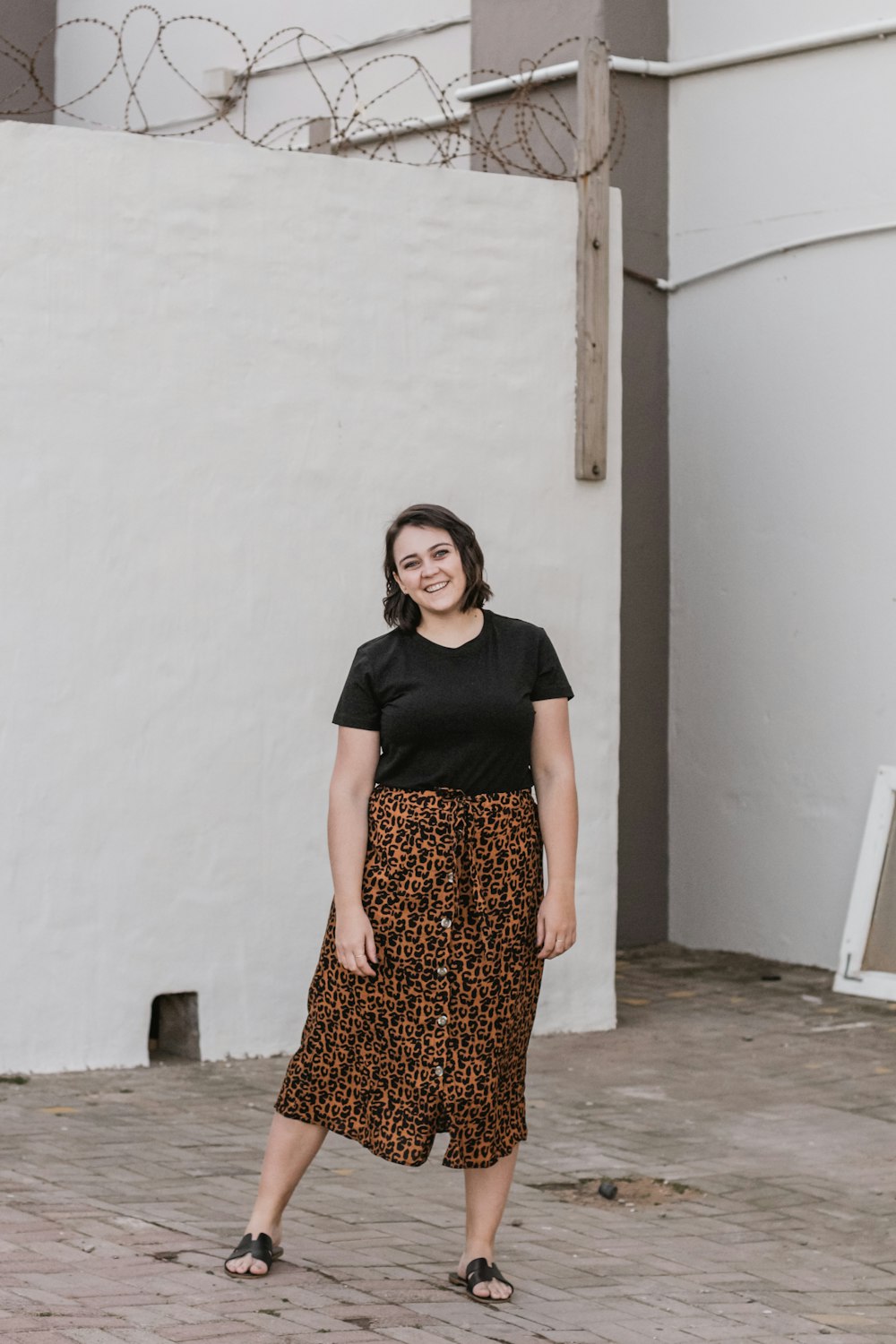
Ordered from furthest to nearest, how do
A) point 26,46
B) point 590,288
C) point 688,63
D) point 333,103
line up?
point 26,46 < point 333,103 < point 688,63 < point 590,288

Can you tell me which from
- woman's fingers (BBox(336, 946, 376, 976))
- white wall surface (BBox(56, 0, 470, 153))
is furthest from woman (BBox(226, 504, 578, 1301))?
white wall surface (BBox(56, 0, 470, 153))

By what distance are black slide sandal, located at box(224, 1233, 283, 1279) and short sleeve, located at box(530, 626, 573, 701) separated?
4.93 feet

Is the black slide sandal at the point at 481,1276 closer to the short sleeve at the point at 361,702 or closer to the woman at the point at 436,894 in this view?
the woman at the point at 436,894

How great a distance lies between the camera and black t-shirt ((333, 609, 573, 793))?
4676mm

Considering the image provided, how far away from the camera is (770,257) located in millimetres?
9617

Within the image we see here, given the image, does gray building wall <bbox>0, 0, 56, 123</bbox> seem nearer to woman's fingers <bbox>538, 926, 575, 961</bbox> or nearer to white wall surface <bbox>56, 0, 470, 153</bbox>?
white wall surface <bbox>56, 0, 470, 153</bbox>

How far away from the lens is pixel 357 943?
4.64 meters

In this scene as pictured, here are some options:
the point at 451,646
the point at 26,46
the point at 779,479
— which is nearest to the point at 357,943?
the point at 451,646

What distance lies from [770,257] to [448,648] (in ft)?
18.0

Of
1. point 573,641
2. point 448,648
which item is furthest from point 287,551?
point 448,648

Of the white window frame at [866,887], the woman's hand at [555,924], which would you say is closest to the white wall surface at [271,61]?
the white window frame at [866,887]

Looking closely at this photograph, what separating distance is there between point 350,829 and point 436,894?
262 millimetres

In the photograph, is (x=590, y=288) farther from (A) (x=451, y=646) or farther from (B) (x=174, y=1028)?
(A) (x=451, y=646)

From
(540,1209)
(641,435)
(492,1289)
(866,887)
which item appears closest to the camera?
(492,1289)
